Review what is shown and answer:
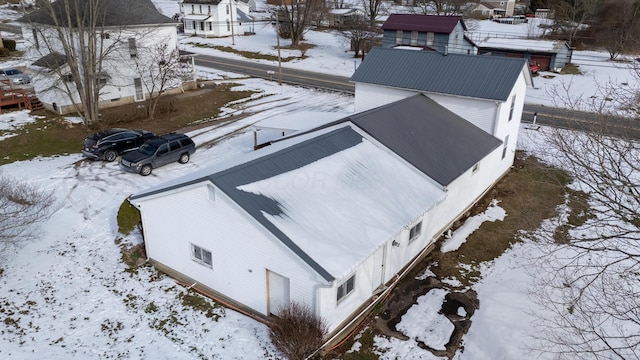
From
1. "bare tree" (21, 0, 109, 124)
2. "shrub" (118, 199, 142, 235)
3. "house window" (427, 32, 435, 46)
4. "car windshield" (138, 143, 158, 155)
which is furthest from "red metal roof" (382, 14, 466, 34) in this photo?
"shrub" (118, 199, 142, 235)

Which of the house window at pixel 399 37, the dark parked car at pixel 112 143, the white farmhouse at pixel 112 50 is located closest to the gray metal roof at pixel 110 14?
the white farmhouse at pixel 112 50

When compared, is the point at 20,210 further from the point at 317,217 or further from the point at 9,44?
the point at 9,44

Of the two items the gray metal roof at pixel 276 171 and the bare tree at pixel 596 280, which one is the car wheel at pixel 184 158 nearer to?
the gray metal roof at pixel 276 171

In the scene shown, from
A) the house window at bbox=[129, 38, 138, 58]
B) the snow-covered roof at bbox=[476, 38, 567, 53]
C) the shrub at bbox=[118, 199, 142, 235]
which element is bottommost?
the shrub at bbox=[118, 199, 142, 235]

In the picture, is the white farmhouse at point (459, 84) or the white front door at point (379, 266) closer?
the white front door at point (379, 266)

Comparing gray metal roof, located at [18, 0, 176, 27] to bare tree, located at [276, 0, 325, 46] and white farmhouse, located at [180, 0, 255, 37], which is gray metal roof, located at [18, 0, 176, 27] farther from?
white farmhouse, located at [180, 0, 255, 37]

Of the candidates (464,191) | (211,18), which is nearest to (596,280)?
(464,191)
